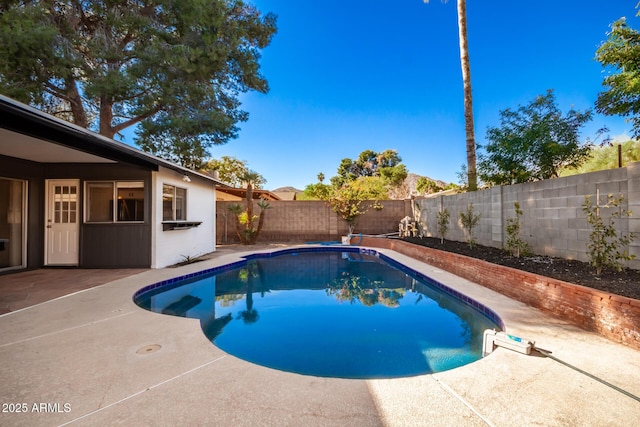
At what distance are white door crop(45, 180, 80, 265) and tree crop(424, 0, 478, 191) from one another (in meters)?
11.0

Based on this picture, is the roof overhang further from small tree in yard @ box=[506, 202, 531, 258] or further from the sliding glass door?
small tree in yard @ box=[506, 202, 531, 258]

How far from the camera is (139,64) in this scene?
32.4ft

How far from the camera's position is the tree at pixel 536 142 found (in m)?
6.25

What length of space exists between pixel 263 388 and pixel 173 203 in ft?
24.7

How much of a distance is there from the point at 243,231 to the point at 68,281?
786cm

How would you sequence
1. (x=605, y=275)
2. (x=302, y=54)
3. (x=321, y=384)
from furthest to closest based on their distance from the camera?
1. (x=302, y=54)
2. (x=605, y=275)
3. (x=321, y=384)

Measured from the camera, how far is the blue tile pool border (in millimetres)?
4423

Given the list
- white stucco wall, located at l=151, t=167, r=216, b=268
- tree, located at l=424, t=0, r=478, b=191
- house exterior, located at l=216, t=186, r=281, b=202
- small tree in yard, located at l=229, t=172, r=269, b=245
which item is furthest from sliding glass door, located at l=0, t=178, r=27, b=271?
tree, located at l=424, t=0, r=478, b=191

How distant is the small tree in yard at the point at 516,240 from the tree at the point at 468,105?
8.80 ft

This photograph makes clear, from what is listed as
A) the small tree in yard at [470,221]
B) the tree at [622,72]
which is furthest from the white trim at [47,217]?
the tree at [622,72]

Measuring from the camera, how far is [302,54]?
1334cm

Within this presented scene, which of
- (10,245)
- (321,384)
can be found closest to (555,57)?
(321,384)

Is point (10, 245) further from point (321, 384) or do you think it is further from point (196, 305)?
point (321, 384)

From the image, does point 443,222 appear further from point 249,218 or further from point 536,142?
point 249,218
